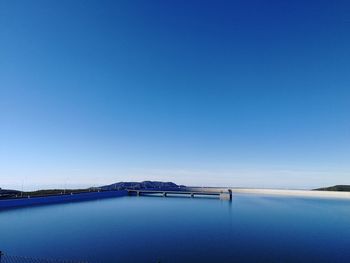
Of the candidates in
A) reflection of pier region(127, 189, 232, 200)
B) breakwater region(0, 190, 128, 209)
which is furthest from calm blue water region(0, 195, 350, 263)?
reflection of pier region(127, 189, 232, 200)

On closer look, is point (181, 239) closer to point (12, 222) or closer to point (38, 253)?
point (38, 253)

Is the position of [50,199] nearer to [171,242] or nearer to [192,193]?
[171,242]

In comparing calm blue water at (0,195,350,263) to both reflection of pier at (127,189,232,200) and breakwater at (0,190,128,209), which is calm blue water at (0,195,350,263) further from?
reflection of pier at (127,189,232,200)

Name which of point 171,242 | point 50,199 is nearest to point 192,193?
point 50,199

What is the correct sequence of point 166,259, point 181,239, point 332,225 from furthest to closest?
point 332,225 → point 181,239 → point 166,259

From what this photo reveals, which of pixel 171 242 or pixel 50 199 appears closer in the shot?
pixel 171 242

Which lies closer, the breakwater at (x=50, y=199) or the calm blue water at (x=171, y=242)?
the calm blue water at (x=171, y=242)

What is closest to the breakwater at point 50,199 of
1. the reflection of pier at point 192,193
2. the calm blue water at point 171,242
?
the calm blue water at point 171,242

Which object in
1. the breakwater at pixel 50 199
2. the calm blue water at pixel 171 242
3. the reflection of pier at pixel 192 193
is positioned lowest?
the calm blue water at pixel 171 242

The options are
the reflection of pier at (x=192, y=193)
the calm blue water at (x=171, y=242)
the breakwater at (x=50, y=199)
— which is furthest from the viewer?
the reflection of pier at (x=192, y=193)

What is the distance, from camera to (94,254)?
21.6 m

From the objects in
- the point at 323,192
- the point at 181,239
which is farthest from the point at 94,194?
the point at 323,192

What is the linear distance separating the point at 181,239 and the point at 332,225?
27771 millimetres

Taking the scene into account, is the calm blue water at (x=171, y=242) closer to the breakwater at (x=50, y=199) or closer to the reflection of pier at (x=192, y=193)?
the breakwater at (x=50, y=199)
